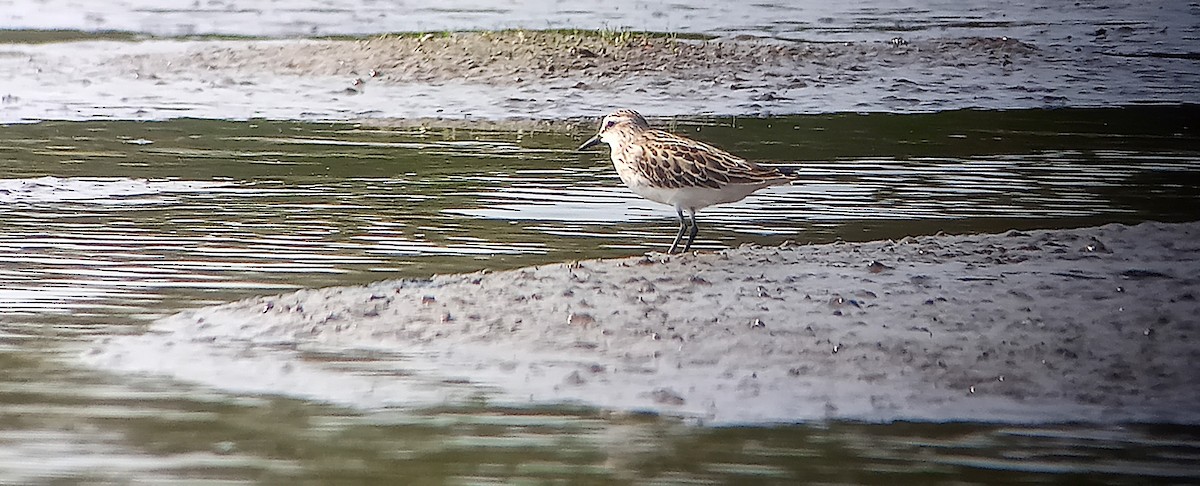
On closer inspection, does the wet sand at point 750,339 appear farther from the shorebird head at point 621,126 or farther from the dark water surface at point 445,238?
the shorebird head at point 621,126

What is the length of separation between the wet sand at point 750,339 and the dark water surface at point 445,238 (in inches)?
8.8

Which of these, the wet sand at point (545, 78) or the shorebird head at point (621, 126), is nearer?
the shorebird head at point (621, 126)

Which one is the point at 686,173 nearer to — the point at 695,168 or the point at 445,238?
the point at 695,168

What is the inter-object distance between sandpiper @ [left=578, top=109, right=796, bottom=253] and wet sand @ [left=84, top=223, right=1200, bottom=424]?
1.49ft

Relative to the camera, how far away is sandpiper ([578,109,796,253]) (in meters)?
10.1

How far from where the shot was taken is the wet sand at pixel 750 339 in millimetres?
7426

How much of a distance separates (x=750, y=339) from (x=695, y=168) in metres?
2.11

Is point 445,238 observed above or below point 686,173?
below

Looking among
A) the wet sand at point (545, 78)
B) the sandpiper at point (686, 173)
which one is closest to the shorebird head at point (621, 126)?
the sandpiper at point (686, 173)

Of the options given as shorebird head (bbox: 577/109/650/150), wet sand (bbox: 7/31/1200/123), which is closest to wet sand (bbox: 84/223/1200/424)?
shorebird head (bbox: 577/109/650/150)

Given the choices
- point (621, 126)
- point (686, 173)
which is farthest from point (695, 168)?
point (621, 126)

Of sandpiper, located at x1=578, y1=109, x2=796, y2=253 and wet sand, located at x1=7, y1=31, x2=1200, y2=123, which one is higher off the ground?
sandpiper, located at x1=578, y1=109, x2=796, y2=253

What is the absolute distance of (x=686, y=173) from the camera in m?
10.1

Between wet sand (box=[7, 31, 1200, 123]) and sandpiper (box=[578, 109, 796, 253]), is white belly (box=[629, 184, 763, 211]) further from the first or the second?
wet sand (box=[7, 31, 1200, 123])
